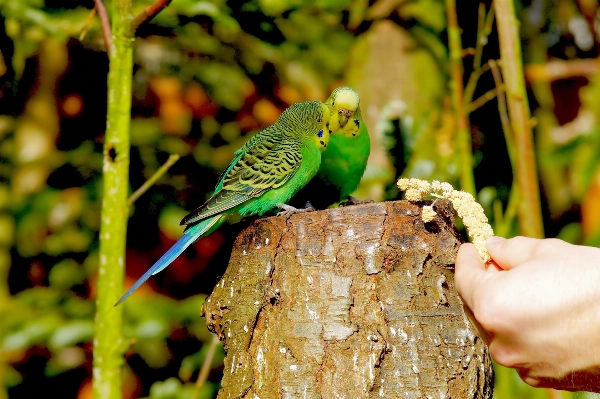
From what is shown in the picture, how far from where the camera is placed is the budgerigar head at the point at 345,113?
8.98 feet

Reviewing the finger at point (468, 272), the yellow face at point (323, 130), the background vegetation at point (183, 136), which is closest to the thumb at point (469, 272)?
the finger at point (468, 272)

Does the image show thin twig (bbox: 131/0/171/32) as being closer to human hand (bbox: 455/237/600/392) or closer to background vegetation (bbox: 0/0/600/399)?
background vegetation (bbox: 0/0/600/399)

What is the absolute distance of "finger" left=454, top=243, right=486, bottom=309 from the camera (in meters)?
1.55

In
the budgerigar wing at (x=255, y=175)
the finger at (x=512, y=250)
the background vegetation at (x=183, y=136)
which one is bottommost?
the background vegetation at (x=183, y=136)

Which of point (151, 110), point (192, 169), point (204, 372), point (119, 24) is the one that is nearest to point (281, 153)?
point (119, 24)

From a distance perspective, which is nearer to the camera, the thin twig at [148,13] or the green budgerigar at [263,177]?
the thin twig at [148,13]

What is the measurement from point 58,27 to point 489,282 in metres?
2.12

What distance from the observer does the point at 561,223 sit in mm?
4309

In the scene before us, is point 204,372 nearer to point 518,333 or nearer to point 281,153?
point 281,153

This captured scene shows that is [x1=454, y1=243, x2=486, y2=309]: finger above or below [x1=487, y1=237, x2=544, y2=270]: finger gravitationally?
below

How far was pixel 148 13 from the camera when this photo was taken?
216cm

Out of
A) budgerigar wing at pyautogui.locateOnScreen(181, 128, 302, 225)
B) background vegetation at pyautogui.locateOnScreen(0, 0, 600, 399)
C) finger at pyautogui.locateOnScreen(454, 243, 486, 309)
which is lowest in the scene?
background vegetation at pyautogui.locateOnScreen(0, 0, 600, 399)

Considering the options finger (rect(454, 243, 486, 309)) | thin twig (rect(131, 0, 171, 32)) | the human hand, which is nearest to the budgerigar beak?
thin twig (rect(131, 0, 171, 32))

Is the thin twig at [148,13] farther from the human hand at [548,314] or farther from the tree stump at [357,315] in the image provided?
the human hand at [548,314]
